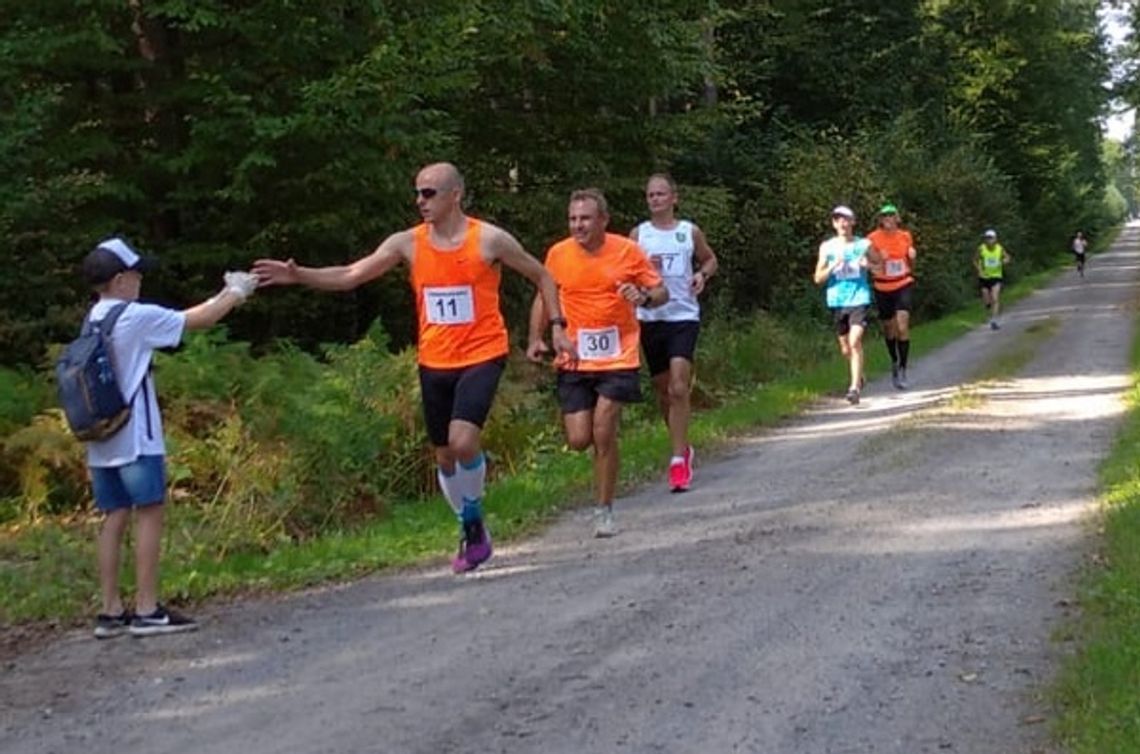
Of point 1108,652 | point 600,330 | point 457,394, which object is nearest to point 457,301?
point 457,394

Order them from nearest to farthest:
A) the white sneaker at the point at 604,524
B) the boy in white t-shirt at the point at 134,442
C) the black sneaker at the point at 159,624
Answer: the boy in white t-shirt at the point at 134,442 < the black sneaker at the point at 159,624 < the white sneaker at the point at 604,524

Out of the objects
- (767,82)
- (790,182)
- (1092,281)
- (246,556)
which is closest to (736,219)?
(790,182)

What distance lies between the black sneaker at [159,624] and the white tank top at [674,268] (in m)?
4.39

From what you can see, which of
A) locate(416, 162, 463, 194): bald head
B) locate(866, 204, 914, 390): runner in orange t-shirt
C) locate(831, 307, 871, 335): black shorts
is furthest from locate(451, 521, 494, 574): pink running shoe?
locate(866, 204, 914, 390): runner in orange t-shirt

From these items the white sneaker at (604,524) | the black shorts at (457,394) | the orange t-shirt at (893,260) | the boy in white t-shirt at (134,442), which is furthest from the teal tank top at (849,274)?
the boy in white t-shirt at (134,442)

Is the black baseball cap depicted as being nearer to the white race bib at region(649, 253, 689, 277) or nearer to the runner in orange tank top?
the runner in orange tank top

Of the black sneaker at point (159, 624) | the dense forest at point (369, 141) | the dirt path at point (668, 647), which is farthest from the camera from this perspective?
the dense forest at point (369, 141)

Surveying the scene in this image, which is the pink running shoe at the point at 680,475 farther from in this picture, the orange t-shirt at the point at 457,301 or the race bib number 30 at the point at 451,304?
the race bib number 30 at the point at 451,304

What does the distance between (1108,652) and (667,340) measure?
523cm

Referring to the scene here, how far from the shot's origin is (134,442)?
664 centimetres

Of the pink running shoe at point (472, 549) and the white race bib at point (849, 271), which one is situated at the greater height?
the white race bib at point (849, 271)

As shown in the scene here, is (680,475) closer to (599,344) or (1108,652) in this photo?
(599,344)

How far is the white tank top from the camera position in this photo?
10266 mm

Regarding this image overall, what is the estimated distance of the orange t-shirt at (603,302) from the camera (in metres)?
8.82
